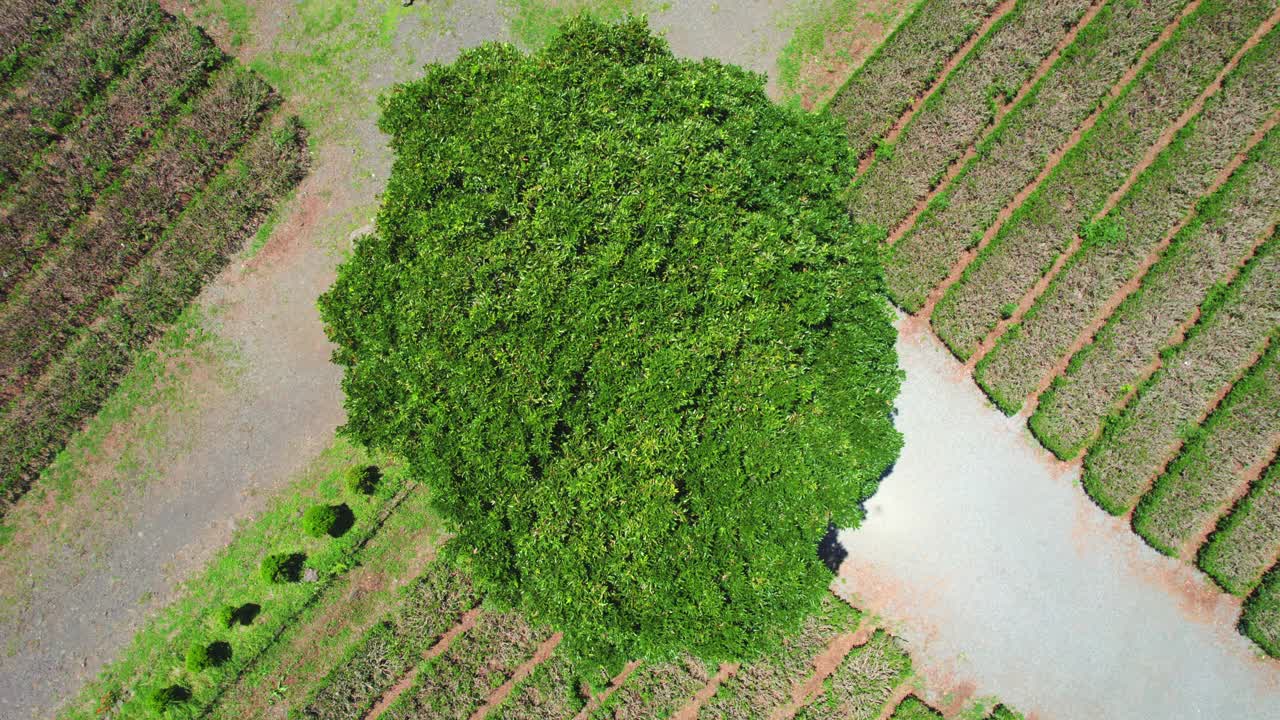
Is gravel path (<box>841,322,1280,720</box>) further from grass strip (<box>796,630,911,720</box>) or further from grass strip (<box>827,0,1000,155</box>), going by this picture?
grass strip (<box>827,0,1000,155</box>)

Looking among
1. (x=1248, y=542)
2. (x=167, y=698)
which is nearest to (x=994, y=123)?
(x=1248, y=542)

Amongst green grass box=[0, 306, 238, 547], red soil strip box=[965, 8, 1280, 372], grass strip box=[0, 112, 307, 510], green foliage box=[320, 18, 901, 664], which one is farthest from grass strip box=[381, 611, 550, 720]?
red soil strip box=[965, 8, 1280, 372]

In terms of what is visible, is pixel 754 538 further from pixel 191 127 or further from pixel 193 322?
pixel 191 127

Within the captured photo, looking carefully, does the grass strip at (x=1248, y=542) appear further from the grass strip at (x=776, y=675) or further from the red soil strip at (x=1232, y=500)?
the grass strip at (x=776, y=675)

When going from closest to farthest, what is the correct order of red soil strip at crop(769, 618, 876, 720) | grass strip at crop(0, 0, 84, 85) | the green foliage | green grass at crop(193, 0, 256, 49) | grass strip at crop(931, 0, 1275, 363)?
the green foliage → red soil strip at crop(769, 618, 876, 720) → grass strip at crop(931, 0, 1275, 363) → grass strip at crop(0, 0, 84, 85) → green grass at crop(193, 0, 256, 49)

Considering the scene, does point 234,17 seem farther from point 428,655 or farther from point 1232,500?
point 1232,500

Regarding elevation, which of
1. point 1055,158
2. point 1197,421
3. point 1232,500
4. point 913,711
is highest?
point 1055,158
